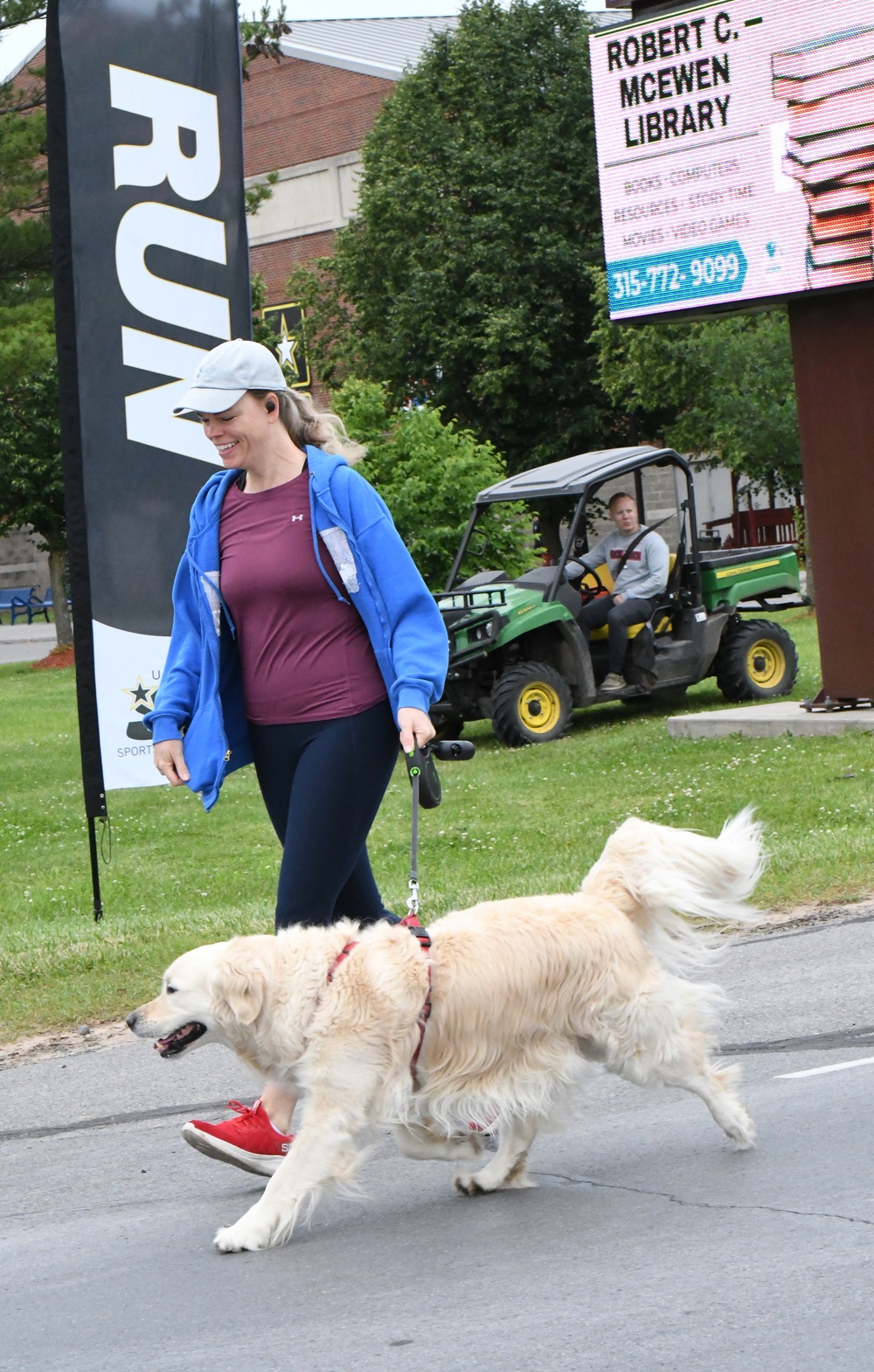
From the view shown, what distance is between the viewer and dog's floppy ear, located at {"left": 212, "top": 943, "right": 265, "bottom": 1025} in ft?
13.3

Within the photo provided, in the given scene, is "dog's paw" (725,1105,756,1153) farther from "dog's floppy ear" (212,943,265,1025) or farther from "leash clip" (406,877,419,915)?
"dog's floppy ear" (212,943,265,1025)

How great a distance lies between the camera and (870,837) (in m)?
9.62

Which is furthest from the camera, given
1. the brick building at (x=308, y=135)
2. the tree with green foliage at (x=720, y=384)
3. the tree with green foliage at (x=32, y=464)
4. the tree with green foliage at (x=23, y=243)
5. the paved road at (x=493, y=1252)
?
the brick building at (x=308, y=135)

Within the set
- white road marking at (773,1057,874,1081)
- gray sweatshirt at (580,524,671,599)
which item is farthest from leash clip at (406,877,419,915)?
gray sweatshirt at (580,524,671,599)

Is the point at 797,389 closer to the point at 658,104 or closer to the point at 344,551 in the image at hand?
the point at 658,104

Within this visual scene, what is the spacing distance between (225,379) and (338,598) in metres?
0.68

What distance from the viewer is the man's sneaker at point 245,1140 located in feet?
14.5

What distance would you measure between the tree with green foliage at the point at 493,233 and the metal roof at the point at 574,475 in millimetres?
24328

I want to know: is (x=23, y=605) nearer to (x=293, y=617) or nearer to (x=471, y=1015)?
(x=293, y=617)

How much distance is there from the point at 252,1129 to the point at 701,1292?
1.41 meters

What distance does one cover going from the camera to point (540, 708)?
53.9ft

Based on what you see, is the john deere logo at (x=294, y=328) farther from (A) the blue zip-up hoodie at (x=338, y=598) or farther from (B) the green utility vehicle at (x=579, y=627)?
(A) the blue zip-up hoodie at (x=338, y=598)

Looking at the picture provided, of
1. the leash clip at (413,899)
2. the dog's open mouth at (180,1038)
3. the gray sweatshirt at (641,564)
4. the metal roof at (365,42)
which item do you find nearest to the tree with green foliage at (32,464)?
the gray sweatshirt at (641,564)

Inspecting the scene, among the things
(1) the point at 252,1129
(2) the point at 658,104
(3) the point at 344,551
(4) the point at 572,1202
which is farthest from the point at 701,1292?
(2) the point at 658,104
